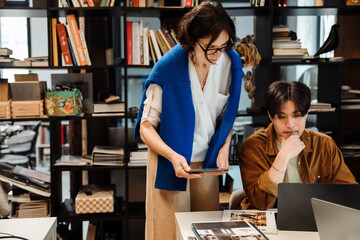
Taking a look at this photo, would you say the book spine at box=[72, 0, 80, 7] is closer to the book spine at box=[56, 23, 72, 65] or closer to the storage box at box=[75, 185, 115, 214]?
the book spine at box=[56, 23, 72, 65]

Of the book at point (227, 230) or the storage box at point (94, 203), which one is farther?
the storage box at point (94, 203)

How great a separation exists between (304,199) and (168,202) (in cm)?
66

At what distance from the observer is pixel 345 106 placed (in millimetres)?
3275

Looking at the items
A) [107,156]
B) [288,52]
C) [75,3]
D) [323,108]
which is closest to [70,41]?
[75,3]

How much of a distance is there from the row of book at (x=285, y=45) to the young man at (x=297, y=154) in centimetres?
122

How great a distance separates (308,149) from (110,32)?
1919mm

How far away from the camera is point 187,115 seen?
185cm

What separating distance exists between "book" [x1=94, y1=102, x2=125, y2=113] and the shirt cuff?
1.48 m

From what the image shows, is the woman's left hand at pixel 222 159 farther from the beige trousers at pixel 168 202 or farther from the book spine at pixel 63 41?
the book spine at pixel 63 41

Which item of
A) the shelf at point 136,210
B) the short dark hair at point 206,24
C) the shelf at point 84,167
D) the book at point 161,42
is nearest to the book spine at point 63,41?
the book at point 161,42

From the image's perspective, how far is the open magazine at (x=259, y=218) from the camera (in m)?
1.58

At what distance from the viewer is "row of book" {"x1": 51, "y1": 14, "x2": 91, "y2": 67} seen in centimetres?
297

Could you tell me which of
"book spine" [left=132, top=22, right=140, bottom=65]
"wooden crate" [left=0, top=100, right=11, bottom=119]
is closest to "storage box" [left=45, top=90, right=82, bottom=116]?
"wooden crate" [left=0, top=100, right=11, bottom=119]

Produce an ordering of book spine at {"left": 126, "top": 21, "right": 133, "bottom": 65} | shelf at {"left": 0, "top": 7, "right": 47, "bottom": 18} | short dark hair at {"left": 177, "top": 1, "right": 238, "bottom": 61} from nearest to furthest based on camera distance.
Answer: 1. short dark hair at {"left": 177, "top": 1, "right": 238, "bottom": 61}
2. shelf at {"left": 0, "top": 7, "right": 47, "bottom": 18}
3. book spine at {"left": 126, "top": 21, "right": 133, "bottom": 65}
